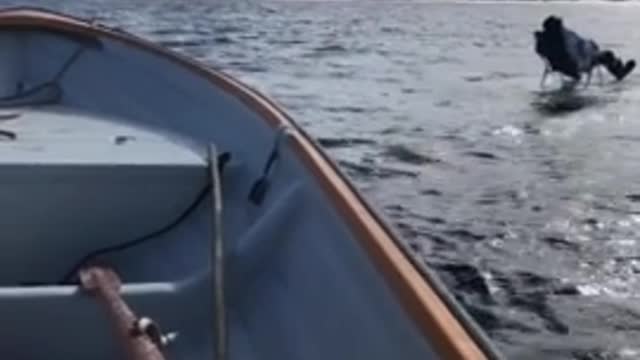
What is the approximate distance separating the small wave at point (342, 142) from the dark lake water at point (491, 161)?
65 mm

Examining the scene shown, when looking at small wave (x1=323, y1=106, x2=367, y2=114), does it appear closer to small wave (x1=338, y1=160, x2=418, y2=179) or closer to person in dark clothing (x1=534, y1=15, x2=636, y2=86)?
small wave (x1=338, y1=160, x2=418, y2=179)

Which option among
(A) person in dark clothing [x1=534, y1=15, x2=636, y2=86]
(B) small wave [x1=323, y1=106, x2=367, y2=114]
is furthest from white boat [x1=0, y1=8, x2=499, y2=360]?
(A) person in dark clothing [x1=534, y1=15, x2=636, y2=86]

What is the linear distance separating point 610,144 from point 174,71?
8964 mm

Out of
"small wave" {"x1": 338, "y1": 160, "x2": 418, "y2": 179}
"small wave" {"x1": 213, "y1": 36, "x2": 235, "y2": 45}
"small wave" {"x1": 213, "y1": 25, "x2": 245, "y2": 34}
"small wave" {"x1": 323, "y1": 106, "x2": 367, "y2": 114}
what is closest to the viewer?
"small wave" {"x1": 338, "y1": 160, "x2": 418, "y2": 179}

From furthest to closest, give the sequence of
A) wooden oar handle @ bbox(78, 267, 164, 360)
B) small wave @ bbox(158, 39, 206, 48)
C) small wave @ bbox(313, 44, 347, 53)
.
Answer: small wave @ bbox(313, 44, 347, 53)
small wave @ bbox(158, 39, 206, 48)
wooden oar handle @ bbox(78, 267, 164, 360)

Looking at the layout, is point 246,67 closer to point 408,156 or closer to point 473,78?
point 473,78

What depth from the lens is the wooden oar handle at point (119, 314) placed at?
3.71 metres

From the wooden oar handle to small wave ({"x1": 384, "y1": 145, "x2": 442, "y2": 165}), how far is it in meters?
9.04

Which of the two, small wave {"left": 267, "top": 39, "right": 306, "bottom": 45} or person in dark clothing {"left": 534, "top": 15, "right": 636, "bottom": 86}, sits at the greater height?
person in dark clothing {"left": 534, "top": 15, "right": 636, "bottom": 86}

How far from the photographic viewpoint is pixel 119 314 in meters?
4.14

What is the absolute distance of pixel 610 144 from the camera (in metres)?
15.6

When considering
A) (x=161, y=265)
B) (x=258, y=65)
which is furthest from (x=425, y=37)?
(x=161, y=265)

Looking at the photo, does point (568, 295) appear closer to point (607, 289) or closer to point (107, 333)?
point (607, 289)

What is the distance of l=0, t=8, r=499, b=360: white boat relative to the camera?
3.77 metres
